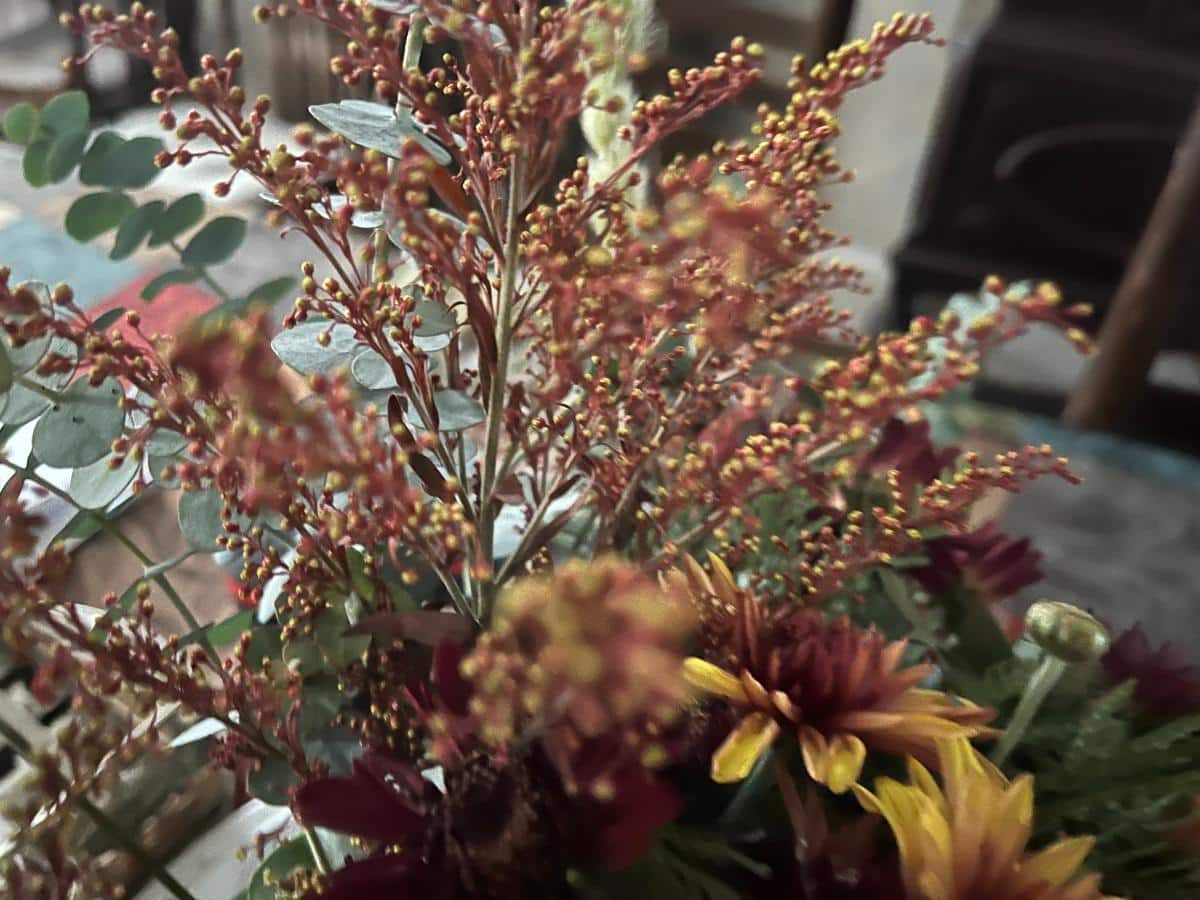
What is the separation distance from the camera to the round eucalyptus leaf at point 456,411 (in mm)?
311

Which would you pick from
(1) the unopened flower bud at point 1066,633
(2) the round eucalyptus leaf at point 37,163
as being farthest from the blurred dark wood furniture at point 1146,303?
(2) the round eucalyptus leaf at point 37,163

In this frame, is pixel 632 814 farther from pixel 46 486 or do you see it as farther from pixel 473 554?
pixel 46 486

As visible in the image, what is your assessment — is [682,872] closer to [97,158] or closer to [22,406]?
[22,406]

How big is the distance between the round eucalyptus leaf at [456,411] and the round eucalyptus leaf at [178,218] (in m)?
0.21

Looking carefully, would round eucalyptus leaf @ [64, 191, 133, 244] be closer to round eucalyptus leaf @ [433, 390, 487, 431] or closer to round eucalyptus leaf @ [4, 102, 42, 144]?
round eucalyptus leaf @ [4, 102, 42, 144]

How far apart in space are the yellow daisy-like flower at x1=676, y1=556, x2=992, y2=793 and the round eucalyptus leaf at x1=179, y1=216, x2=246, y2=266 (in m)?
0.29

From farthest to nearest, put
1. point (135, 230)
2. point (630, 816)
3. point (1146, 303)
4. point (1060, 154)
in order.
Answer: point (1060, 154) → point (1146, 303) → point (135, 230) → point (630, 816)

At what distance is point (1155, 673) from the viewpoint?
407 millimetres

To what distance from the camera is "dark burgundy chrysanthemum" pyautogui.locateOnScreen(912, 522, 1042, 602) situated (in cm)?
45

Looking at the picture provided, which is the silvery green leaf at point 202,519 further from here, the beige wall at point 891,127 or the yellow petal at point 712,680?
→ the beige wall at point 891,127

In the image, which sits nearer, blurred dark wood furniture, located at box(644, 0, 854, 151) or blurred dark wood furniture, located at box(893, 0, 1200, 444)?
blurred dark wood furniture, located at box(893, 0, 1200, 444)

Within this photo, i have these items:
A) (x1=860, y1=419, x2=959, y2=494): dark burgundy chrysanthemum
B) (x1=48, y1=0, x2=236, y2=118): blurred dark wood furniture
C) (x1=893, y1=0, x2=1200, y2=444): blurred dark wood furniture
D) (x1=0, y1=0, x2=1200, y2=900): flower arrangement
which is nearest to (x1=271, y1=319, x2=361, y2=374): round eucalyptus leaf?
(x1=0, y1=0, x2=1200, y2=900): flower arrangement

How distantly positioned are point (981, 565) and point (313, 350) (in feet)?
0.99

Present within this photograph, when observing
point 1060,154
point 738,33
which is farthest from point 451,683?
point 738,33
